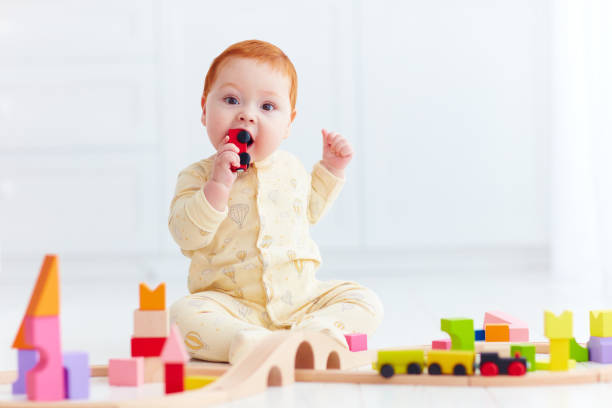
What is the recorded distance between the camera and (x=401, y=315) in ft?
4.69

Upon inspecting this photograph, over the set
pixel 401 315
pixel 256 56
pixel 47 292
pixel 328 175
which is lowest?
pixel 401 315

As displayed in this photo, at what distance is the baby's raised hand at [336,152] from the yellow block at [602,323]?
447 millimetres

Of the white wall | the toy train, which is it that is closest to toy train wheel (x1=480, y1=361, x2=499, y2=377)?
the toy train

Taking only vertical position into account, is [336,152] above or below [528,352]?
above

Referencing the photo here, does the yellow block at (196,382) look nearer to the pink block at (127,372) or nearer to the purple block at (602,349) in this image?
the pink block at (127,372)

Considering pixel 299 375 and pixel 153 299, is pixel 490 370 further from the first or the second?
pixel 153 299

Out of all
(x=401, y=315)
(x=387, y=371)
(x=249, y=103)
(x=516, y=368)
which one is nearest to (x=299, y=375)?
(x=387, y=371)

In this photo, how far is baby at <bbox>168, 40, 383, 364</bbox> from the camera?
3.46 ft

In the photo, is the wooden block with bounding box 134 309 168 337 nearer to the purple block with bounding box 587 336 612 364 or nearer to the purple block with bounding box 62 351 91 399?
the purple block with bounding box 62 351 91 399

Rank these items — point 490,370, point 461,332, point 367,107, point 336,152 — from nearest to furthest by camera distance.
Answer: point 490,370 < point 461,332 < point 336,152 < point 367,107

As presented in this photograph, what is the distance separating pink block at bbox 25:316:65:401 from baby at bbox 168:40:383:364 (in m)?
0.34

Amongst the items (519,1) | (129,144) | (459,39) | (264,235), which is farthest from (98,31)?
(264,235)

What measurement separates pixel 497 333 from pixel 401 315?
42 cm

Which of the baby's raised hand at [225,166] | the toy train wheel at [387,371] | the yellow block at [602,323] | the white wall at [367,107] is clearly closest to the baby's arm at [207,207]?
the baby's raised hand at [225,166]
